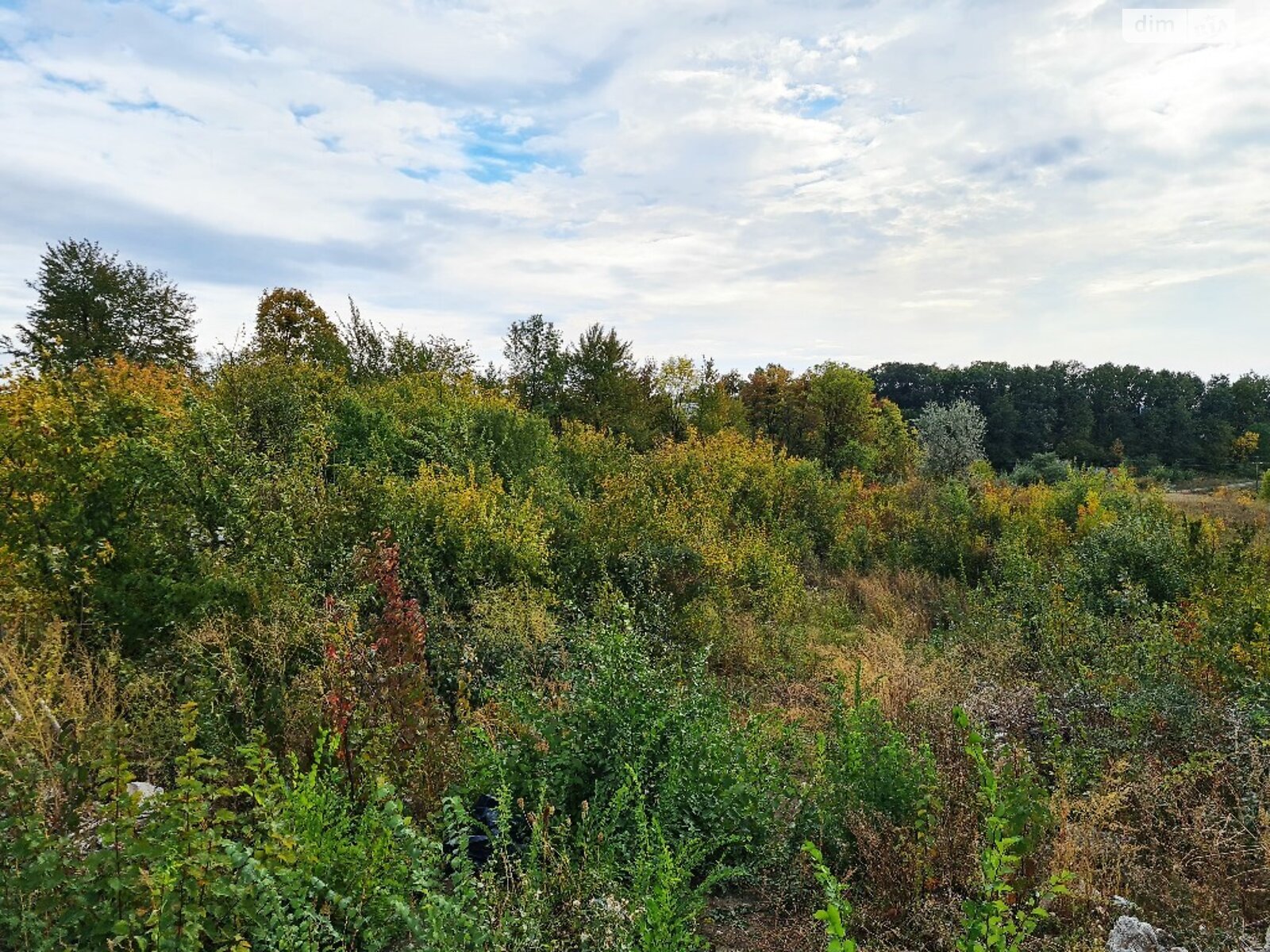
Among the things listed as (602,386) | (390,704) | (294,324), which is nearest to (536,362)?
(602,386)

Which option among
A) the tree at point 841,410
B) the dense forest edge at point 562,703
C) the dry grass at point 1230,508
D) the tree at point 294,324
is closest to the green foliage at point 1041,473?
the dry grass at point 1230,508

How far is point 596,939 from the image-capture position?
98.3 inches

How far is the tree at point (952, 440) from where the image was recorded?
2427 centimetres

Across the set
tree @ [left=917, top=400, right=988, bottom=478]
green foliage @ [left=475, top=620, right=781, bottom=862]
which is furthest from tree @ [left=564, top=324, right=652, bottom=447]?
green foliage @ [left=475, top=620, right=781, bottom=862]

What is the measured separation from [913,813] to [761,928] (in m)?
1.02

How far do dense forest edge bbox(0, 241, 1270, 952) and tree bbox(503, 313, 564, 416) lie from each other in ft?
28.3

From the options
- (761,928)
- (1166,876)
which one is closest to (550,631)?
(761,928)

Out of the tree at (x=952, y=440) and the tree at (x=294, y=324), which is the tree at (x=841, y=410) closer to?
the tree at (x=952, y=440)

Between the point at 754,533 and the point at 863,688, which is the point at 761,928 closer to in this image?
the point at 863,688

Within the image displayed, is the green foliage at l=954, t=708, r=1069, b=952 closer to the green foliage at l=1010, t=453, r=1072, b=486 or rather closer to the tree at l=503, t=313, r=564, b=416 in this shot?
the tree at l=503, t=313, r=564, b=416

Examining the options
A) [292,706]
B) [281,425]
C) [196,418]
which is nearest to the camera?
[292,706]

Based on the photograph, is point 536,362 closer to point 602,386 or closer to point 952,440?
point 602,386

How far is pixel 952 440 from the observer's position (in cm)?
2502

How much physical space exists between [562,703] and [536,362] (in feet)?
61.0
